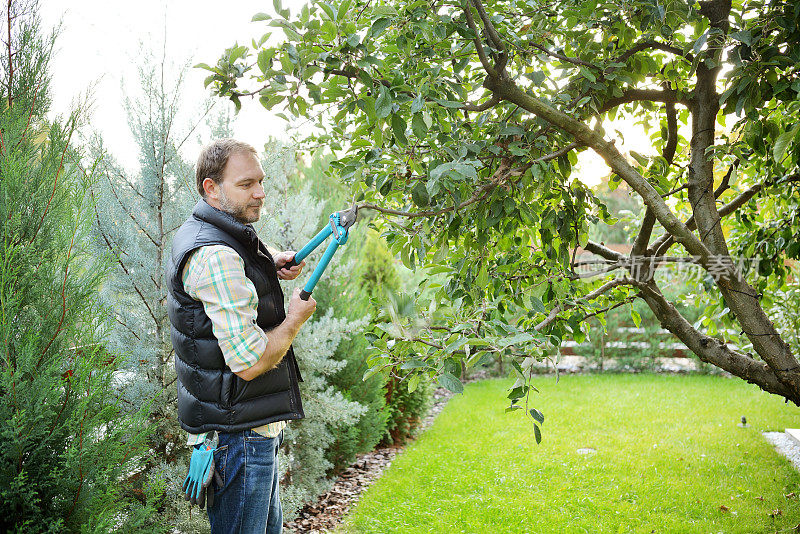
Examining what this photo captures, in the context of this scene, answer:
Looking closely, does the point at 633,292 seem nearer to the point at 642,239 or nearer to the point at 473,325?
the point at 642,239

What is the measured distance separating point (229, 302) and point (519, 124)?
1.22 m

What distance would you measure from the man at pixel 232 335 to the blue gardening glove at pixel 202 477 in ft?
0.10

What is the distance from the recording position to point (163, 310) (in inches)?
115

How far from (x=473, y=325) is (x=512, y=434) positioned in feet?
14.5

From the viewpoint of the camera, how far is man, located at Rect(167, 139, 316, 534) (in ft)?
5.72

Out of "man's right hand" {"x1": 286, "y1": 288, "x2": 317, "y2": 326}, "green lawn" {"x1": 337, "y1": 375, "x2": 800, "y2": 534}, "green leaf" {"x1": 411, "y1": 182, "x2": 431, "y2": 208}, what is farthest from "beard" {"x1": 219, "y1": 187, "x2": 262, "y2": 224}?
"green lawn" {"x1": 337, "y1": 375, "x2": 800, "y2": 534}

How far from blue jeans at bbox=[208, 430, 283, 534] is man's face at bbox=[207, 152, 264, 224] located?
0.76m

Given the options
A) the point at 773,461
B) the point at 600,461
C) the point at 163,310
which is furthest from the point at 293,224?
the point at 773,461

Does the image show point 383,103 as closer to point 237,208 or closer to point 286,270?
point 237,208

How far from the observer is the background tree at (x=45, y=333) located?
157 centimetres

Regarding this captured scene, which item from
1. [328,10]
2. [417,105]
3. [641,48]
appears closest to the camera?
[328,10]

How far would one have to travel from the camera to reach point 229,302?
67.8 inches

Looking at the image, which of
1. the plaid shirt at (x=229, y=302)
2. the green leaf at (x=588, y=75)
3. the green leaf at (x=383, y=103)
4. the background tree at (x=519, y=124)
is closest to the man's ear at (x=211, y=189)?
the plaid shirt at (x=229, y=302)

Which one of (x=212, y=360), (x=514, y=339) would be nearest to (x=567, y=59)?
(x=514, y=339)
